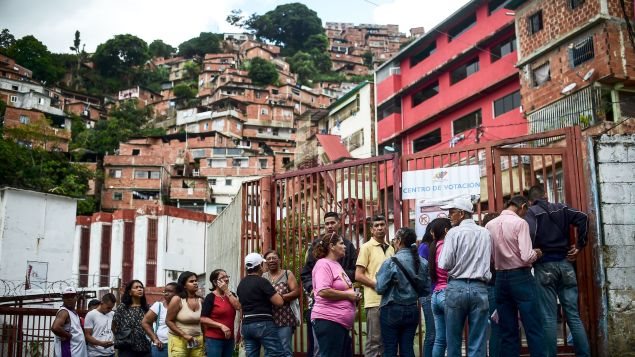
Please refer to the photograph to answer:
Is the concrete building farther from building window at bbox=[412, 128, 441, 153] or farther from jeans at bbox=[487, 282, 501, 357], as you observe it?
jeans at bbox=[487, 282, 501, 357]

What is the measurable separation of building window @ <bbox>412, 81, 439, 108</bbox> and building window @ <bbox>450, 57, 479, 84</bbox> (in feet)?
4.95

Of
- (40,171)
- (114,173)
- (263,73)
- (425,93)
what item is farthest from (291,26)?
(425,93)

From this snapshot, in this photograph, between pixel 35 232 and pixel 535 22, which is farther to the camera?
pixel 35 232

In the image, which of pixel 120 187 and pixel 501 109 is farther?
pixel 120 187

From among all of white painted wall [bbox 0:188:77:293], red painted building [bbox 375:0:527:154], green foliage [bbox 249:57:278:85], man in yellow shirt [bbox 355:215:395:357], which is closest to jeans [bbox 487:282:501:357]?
man in yellow shirt [bbox 355:215:395:357]

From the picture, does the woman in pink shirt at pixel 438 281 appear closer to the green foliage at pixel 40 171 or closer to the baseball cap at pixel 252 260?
the baseball cap at pixel 252 260

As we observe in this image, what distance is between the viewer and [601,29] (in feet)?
72.6

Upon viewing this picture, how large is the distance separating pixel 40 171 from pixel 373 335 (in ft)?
169

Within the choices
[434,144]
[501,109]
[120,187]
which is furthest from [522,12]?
[120,187]

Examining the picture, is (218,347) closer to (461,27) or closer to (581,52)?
(581,52)

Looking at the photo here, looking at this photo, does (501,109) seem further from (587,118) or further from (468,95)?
(587,118)

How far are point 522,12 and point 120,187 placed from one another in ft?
136

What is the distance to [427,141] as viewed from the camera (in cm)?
3456

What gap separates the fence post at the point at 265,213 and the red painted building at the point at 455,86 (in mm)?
17237
